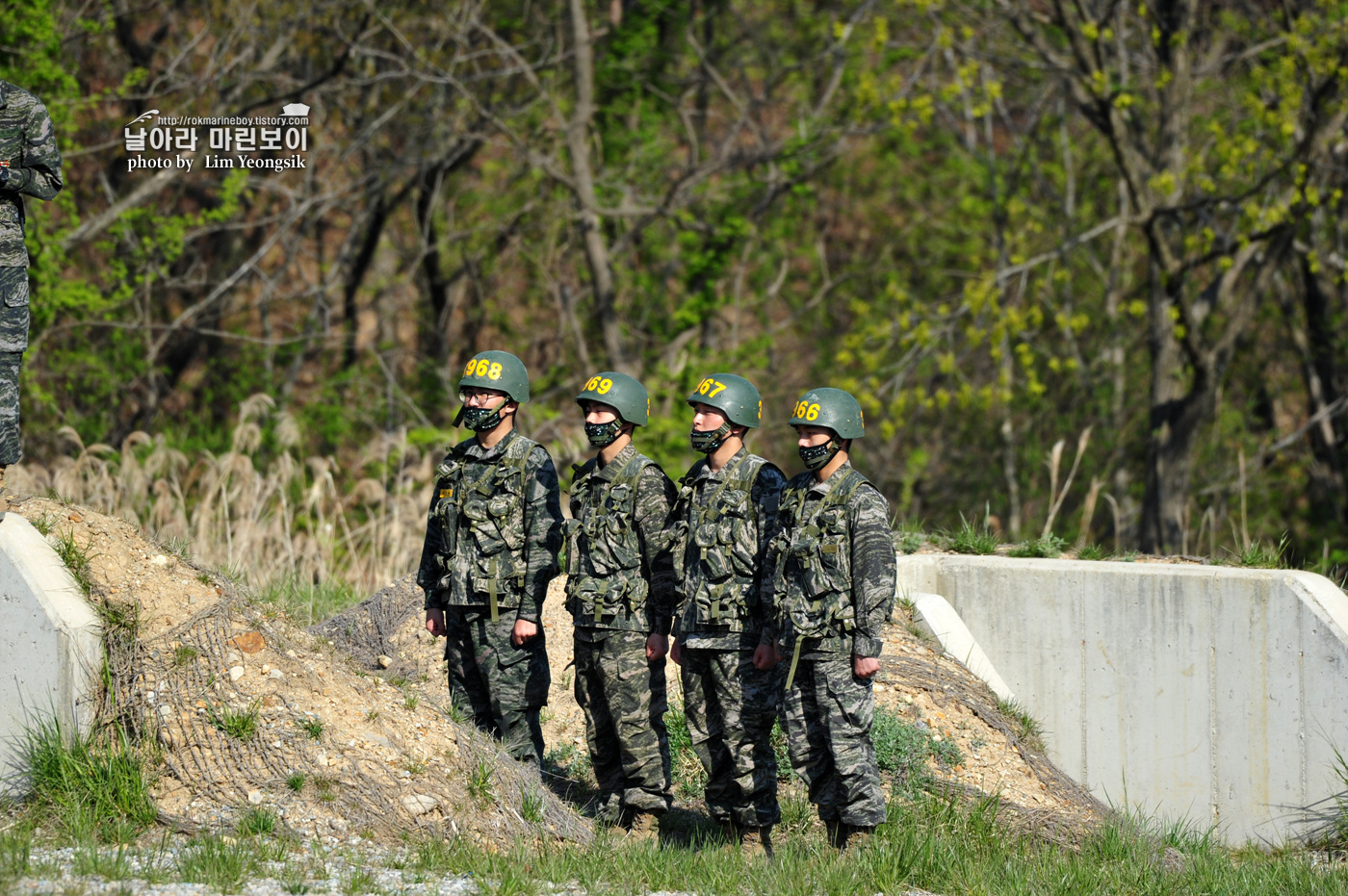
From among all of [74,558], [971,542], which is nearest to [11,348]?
[74,558]

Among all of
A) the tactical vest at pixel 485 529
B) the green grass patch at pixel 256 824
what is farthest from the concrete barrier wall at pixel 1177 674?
the green grass patch at pixel 256 824

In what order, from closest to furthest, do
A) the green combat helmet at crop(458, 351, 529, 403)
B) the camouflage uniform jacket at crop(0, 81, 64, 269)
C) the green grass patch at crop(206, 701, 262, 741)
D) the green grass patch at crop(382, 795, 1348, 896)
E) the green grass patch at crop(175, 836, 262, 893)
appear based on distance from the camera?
the green grass patch at crop(175, 836, 262, 893)
the green grass patch at crop(382, 795, 1348, 896)
the green grass patch at crop(206, 701, 262, 741)
the camouflage uniform jacket at crop(0, 81, 64, 269)
the green combat helmet at crop(458, 351, 529, 403)

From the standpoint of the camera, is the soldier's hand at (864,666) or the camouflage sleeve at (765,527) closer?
the soldier's hand at (864,666)

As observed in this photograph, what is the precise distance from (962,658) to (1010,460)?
9.41 m

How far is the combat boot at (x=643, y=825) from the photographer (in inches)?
234

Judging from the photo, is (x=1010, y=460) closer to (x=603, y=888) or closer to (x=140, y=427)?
(x=140, y=427)

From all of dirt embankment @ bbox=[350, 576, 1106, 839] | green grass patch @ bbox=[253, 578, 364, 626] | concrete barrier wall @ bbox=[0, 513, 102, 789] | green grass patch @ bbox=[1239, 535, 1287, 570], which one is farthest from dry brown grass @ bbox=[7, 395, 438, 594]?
green grass patch @ bbox=[1239, 535, 1287, 570]

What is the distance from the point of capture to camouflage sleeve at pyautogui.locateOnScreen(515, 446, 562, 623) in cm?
593

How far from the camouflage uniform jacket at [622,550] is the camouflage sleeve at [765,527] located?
406 millimetres

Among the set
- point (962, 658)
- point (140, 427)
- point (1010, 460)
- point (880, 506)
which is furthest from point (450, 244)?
point (880, 506)

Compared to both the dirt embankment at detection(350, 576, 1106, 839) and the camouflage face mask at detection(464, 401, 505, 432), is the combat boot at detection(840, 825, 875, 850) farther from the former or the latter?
the camouflage face mask at detection(464, 401, 505, 432)

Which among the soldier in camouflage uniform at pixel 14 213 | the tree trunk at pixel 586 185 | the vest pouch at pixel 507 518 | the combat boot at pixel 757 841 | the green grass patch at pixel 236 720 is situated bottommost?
the combat boot at pixel 757 841

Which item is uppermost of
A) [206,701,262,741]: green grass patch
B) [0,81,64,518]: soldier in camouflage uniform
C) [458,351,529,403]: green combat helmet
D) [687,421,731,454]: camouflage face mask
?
[0,81,64,518]: soldier in camouflage uniform

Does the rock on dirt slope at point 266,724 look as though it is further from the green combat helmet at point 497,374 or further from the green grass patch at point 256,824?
the green combat helmet at point 497,374
